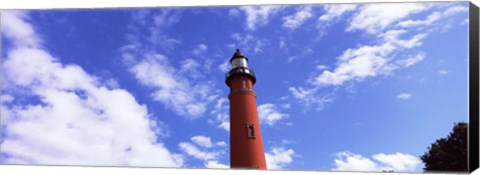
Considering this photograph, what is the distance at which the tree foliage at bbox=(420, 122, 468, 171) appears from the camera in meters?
13.0

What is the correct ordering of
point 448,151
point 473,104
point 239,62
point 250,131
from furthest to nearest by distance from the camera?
point 239,62 < point 250,131 < point 448,151 < point 473,104

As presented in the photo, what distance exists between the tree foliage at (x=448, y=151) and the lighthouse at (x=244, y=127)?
4.66 m

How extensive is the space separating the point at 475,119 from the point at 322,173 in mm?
3355

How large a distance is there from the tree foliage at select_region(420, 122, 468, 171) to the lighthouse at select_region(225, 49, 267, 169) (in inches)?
183

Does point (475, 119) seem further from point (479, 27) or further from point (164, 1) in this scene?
point (164, 1)

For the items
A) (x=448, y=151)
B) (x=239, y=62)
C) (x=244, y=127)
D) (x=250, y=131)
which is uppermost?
(x=239, y=62)

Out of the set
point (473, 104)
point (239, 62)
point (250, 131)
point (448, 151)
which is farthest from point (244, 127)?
point (473, 104)

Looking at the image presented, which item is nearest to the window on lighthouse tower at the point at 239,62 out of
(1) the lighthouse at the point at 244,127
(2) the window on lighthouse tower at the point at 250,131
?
(1) the lighthouse at the point at 244,127

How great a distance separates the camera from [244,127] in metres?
15.0

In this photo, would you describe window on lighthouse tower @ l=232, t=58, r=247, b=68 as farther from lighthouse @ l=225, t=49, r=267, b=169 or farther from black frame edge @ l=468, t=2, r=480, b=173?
black frame edge @ l=468, t=2, r=480, b=173

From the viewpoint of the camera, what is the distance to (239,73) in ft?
53.5

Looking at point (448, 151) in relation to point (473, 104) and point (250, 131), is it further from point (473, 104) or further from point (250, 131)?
point (250, 131)

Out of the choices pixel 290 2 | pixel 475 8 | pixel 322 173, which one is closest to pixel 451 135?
pixel 475 8

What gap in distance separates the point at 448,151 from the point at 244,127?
5730 mm
